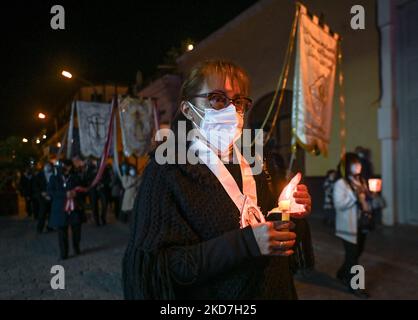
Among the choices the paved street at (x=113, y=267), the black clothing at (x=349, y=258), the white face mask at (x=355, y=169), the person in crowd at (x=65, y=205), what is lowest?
the paved street at (x=113, y=267)

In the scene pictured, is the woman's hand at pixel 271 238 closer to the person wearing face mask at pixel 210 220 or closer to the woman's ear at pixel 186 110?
the person wearing face mask at pixel 210 220

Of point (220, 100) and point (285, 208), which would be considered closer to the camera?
point (285, 208)

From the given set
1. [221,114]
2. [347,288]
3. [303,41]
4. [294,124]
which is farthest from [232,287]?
[303,41]

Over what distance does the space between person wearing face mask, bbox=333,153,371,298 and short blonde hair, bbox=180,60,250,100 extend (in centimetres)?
377

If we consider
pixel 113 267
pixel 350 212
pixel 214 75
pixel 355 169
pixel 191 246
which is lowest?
pixel 113 267

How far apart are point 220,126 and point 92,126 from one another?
32.7 feet

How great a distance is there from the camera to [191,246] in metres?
1.51

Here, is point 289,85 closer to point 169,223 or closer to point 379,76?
point 379,76

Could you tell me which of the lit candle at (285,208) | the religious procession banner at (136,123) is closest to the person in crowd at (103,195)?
the religious procession banner at (136,123)

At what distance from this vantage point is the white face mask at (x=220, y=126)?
69.1 inches

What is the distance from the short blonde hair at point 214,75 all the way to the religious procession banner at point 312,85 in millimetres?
4116

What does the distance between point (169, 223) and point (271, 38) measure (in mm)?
11853

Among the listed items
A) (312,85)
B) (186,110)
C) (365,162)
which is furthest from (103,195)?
(186,110)

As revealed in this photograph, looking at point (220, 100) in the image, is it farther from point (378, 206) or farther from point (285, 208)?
point (378, 206)
